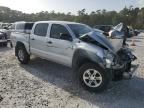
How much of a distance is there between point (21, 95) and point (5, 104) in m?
0.63

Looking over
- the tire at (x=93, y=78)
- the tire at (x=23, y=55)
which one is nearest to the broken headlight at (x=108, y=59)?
the tire at (x=93, y=78)

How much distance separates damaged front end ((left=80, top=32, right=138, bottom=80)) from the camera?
19.6 ft

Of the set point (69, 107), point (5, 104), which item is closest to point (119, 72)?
point (69, 107)

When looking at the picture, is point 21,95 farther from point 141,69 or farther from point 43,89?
point 141,69

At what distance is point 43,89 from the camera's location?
255 inches

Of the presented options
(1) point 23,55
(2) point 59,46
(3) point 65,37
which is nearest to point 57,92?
(2) point 59,46

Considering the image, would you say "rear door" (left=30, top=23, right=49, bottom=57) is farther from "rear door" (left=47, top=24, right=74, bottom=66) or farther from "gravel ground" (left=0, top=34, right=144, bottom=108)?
"gravel ground" (left=0, top=34, right=144, bottom=108)

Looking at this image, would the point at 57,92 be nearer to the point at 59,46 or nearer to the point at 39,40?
the point at 59,46

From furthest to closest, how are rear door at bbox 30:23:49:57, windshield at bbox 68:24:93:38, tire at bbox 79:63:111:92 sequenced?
rear door at bbox 30:23:49:57 < windshield at bbox 68:24:93:38 < tire at bbox 79:63:111:92

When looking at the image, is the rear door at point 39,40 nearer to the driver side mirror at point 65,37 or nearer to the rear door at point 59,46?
the rear door at point 59,46

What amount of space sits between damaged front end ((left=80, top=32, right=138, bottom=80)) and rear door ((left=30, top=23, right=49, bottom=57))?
1949mm

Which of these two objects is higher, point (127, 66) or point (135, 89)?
point (127, 66)

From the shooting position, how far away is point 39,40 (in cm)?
830

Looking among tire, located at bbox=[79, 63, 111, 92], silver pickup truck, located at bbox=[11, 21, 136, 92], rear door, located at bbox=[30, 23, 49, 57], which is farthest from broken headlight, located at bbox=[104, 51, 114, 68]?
rear door, located at bbox=[30, 23, 49, 57]
